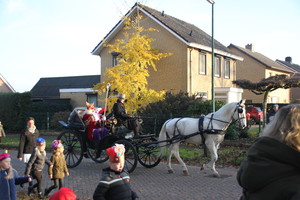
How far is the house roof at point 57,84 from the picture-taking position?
3922cm

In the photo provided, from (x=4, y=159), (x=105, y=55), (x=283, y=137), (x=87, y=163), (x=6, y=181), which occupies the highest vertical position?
(x=105, y=55)

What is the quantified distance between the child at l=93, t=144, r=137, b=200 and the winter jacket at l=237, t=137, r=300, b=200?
189cm

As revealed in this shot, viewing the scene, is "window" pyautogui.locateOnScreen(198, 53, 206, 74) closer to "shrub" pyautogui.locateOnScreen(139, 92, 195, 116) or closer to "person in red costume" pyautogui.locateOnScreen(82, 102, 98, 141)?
"shrub" pyautogui.locateOnScreen(139, 92, 195, 116)

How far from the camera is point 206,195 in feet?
22.6

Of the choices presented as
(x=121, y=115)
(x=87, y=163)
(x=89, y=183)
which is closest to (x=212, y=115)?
(x=121, y=115)

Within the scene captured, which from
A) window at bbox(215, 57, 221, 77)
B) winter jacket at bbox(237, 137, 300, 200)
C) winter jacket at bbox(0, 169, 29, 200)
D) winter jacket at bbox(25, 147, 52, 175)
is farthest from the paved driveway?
window at bbox(215, 57, 221, 77)

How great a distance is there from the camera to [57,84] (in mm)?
41656

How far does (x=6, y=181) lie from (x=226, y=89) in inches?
843

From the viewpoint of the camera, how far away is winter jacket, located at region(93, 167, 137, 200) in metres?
3.57

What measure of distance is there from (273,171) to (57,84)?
41755 millimetres

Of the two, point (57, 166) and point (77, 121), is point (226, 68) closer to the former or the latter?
point (77, 121)

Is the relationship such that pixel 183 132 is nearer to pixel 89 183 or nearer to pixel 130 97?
pixel 89 183

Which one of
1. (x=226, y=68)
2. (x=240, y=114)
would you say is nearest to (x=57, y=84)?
(x=226, y=68)

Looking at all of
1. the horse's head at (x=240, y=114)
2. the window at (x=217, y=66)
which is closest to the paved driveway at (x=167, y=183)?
the horse's head at (x=240, y=114)
